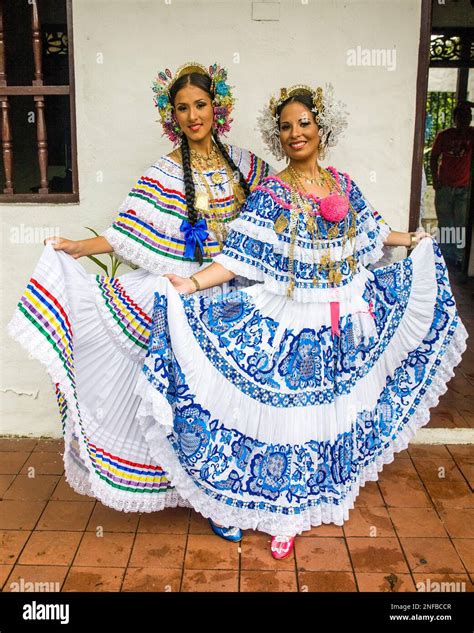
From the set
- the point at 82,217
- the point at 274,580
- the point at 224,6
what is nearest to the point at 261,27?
the point at 224,6

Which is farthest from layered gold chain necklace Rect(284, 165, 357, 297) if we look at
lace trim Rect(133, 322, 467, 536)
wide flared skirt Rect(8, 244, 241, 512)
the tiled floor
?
the tiled floor

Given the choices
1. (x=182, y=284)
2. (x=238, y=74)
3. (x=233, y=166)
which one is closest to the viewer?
(x=182, y=284)

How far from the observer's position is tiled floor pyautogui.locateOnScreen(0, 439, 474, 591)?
2.77 metres

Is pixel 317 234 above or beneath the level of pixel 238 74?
beneath

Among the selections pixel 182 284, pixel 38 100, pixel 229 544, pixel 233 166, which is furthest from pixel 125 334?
pixel 38 100

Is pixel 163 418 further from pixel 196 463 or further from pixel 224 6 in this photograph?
pixel 224 6

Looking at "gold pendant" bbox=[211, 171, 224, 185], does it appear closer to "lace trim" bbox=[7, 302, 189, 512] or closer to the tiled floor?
"lace trim" bbox=[7, 302, 189, 512]

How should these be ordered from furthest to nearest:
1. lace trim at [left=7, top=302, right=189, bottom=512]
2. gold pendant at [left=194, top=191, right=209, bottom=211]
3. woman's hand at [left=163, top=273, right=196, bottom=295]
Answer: gold pendant at [left=194, top=191, right=209, bottom=211], woman's hand at [left=163, top=273, right=196, bottom=295], lace trim at [left=7, top=302, right=189, bottom=512]

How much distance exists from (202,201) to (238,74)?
34.1 inches

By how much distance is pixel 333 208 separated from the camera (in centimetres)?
283

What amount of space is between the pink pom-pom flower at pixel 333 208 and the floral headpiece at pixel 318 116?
0.88 feet

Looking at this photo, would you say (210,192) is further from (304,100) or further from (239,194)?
(304,100)

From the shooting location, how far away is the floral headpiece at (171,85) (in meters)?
3.01

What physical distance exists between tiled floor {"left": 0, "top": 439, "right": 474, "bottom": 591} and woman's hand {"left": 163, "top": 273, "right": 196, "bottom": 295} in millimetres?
1042
